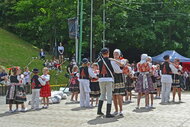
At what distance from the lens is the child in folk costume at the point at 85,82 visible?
13906mm

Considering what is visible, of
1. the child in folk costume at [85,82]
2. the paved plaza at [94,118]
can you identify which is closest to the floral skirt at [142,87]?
the paved plaza at [94,118]

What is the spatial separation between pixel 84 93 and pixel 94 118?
332 centimetres

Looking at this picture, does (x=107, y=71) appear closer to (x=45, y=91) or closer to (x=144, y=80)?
(x=144, y=80)

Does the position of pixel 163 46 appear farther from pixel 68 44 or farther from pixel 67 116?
pixel 67 116

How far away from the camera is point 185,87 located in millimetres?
25953

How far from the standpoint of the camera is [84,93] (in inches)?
558

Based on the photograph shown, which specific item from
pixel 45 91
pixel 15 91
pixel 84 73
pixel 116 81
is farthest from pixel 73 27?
pixel 116 81

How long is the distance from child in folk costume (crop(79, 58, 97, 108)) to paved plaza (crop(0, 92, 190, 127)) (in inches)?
18.9

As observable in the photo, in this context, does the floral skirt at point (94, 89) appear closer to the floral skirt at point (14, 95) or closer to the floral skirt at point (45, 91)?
the floral skirt at point (45, 91)

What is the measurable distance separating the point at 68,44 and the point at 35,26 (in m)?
4.71

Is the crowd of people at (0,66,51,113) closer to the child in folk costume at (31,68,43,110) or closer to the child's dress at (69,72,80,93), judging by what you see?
the child in folk costume at (31,68,43,110)

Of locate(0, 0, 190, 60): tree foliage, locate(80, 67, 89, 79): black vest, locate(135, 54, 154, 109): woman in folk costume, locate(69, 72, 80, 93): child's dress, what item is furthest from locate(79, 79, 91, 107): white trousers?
locate(0, 0, 190, 60): tree foliage

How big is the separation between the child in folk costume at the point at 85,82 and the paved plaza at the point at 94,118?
48 cm

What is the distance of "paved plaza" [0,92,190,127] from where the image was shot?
388 inches
